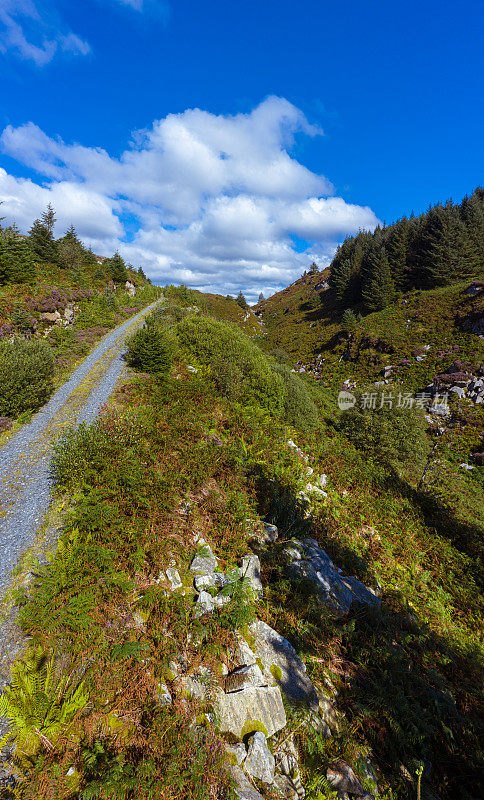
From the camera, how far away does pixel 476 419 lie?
1027 inches

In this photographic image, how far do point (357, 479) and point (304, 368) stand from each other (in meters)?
30.0

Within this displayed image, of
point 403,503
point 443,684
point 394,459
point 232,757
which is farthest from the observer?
point 394,459

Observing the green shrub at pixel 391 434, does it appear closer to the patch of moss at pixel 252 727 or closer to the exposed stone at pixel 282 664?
the exposed stone at pixel 282 664

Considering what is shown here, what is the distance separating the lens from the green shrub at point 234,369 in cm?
1526

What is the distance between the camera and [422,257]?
48719mm

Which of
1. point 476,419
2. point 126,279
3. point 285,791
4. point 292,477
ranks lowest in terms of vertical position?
point 285,791

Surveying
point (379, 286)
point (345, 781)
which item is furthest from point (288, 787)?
point (379, 286)

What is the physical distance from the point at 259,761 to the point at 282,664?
148 cm

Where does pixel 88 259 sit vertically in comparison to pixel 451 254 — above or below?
below

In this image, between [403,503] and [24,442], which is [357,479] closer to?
[403,503]

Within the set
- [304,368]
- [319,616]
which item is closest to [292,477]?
[319,616]

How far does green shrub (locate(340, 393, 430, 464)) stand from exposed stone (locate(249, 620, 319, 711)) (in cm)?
1557

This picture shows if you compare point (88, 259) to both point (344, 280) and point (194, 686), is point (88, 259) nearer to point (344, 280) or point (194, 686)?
point (194, 686)

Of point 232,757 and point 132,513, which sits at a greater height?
point 132,513
